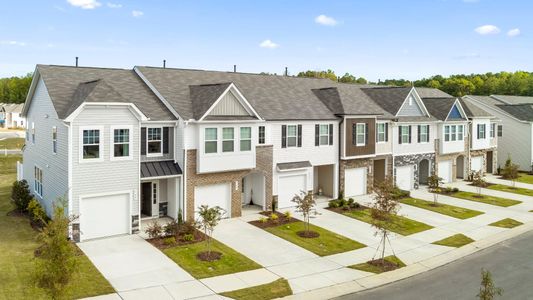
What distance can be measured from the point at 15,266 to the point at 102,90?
899cm

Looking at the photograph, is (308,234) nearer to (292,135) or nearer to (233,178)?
(233,178)

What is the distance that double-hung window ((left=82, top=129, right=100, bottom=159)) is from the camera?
2138cm

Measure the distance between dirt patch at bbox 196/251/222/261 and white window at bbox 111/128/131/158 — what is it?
659 cm

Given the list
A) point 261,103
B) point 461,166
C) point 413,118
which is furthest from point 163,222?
point 461,166

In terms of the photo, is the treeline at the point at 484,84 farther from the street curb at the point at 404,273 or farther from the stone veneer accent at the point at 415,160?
the street curb at the point at 404,273

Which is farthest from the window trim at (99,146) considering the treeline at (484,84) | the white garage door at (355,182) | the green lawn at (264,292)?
the treeline at (484,84)

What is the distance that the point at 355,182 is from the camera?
34.3 meters

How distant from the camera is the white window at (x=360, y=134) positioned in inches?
1303

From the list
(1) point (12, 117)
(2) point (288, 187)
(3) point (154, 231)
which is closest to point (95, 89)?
(3) point (154, 231)

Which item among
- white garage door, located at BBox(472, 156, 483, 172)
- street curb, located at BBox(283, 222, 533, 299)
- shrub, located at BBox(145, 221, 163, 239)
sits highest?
white garage door, located at BBox(472, 156, 483, 172)

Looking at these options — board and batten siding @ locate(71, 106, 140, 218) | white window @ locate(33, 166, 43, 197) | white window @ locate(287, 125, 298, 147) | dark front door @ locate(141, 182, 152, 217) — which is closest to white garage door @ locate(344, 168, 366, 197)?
white window @ locate(287, 125, 298, 147)

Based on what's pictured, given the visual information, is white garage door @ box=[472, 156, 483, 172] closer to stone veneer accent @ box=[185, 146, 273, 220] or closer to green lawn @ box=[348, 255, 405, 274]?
stone veneer accent @ box=[185, 146, 273, 220]

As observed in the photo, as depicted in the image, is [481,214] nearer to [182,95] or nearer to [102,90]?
[182,95]

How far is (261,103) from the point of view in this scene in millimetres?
30766
